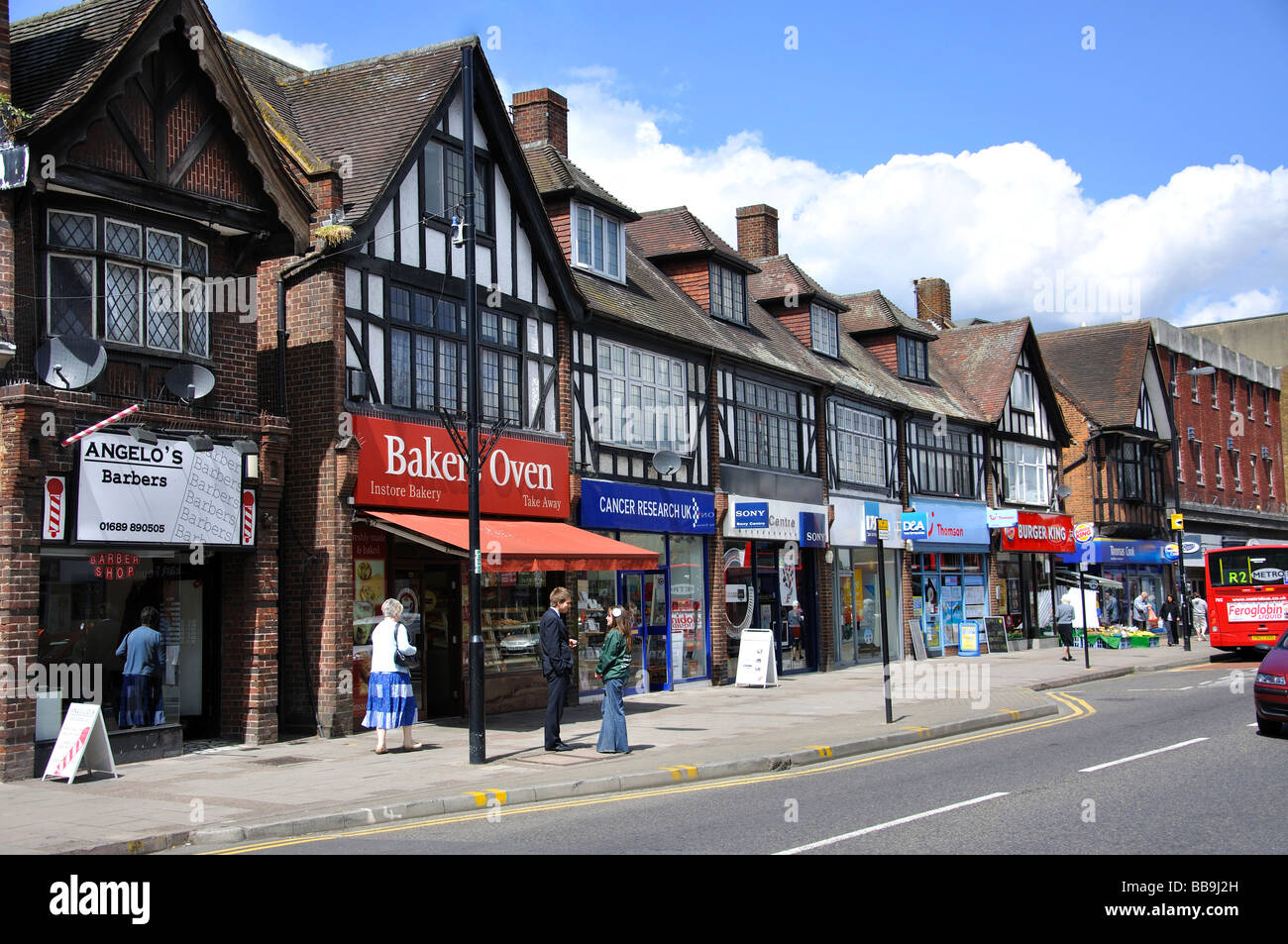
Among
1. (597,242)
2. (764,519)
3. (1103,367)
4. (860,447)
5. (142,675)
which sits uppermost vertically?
(1103,367)

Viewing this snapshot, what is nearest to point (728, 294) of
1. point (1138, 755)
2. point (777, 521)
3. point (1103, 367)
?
point (777, 521)

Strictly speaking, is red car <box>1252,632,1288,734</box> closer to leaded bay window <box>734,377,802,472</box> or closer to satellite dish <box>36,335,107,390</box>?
leaded bay window <box>734,377,802,472</box>

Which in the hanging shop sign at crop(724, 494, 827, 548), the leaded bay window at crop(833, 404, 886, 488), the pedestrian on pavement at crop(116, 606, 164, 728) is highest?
the leaded bay window at crop(833, 404, 886, 488)

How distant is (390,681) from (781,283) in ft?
66.8

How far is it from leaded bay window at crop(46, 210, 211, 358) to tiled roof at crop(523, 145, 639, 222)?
866cm

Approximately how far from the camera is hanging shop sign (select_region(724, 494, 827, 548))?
82.5 feet

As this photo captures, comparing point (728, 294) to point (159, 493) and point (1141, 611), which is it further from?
point (1141, 611)

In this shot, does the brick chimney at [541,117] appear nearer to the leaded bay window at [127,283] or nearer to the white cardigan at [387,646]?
the leaded bay window at [127,283]

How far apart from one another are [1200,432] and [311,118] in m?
44.5

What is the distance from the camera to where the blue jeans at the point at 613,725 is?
46.2ft

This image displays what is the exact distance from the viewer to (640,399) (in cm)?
2297

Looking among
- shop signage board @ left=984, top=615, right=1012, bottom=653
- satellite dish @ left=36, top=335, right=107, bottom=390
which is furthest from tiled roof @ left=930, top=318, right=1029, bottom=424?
satellite dish @ left=36, top=335, right=107, bottom=390

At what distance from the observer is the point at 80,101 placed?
1286 centimetres
